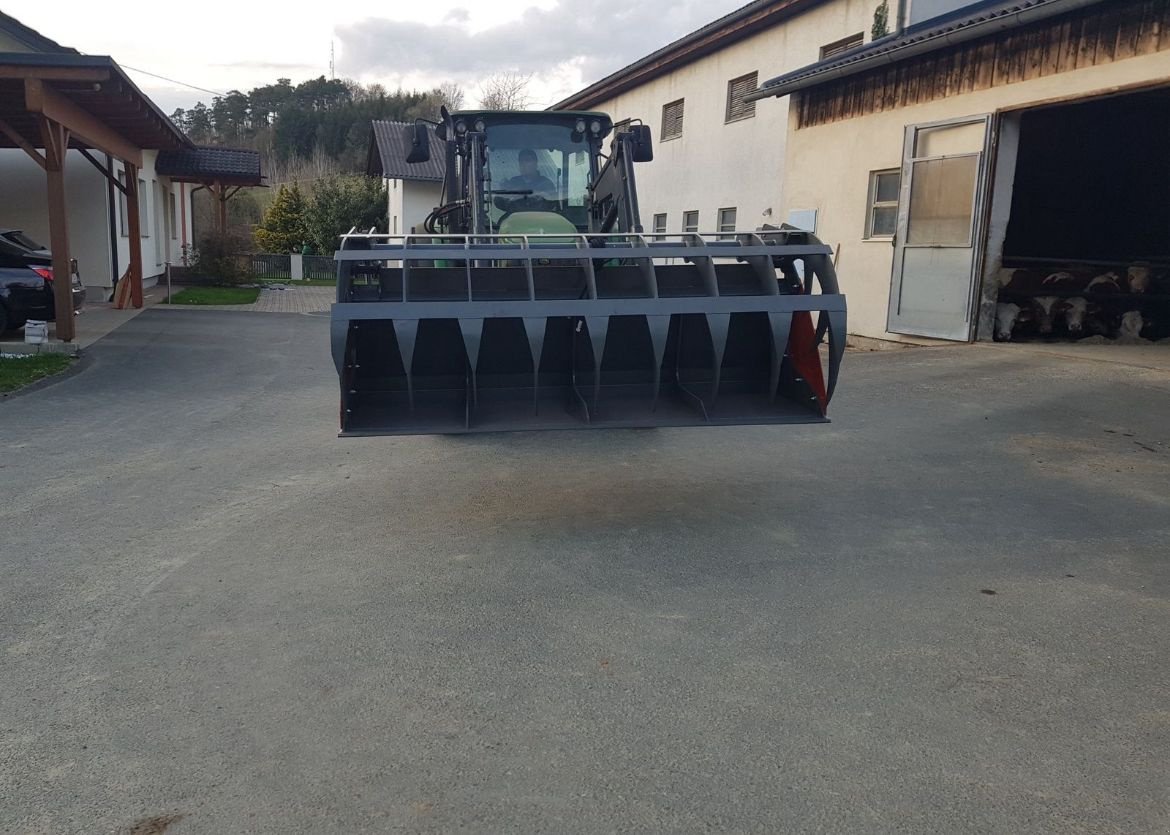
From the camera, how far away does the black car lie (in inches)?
493

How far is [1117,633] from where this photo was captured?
12.6ft

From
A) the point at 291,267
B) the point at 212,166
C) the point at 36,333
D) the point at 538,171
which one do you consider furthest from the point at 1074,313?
the point at 291,267

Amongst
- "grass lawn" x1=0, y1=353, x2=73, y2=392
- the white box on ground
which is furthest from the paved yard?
"grass lawn" x1=0, y1=353, x2=73, y2=392

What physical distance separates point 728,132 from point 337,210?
2274 cm

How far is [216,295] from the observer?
22.9 meters

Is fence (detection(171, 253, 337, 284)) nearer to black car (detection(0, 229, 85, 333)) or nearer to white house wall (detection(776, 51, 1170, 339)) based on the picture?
black car (detection(0, 229, 85, 333))

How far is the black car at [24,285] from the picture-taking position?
12523 millimetres

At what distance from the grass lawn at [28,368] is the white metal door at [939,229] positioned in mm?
10695

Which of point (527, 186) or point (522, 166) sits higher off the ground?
point (522, 166)

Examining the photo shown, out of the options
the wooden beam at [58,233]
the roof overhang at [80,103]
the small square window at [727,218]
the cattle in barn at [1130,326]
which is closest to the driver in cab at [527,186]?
the roof overhang at [80,103]

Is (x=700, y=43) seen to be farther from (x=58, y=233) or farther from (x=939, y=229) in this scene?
(x=58, y=233)

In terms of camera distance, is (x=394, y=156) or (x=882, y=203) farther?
(x=394, y=156)

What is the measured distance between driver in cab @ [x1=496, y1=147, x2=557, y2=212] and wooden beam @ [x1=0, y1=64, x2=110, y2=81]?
23.3 ft

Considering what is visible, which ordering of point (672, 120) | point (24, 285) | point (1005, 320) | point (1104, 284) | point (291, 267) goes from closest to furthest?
1. point (1005, 320)
2. point (24, 285)
3. point (1104, 284)
4. point (672, 120)
5. point (291, 267)
